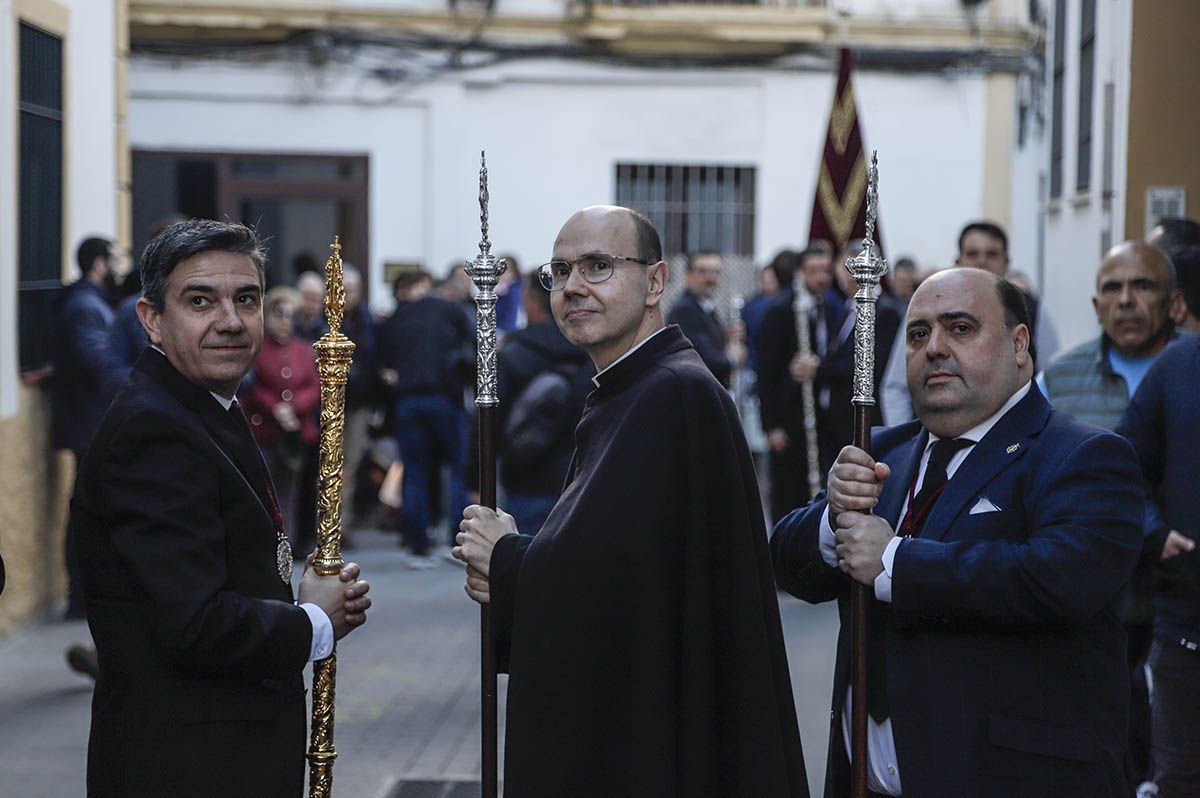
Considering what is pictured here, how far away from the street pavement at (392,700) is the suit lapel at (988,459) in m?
3.14

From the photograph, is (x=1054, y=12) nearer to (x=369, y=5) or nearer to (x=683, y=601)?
(x=369, y=5)

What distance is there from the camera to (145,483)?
3.50 m

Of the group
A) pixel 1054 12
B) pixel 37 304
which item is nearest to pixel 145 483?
pixel 37 304

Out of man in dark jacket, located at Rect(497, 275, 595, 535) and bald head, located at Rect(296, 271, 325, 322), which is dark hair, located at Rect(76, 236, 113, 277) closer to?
bald head, located at Rect(296, 271, 325, 322)

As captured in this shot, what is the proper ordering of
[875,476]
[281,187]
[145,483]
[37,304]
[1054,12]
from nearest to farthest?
1. [145,483]
2. [875,476]
3. [37,304]
4. [1054,12]
5. [281,187]

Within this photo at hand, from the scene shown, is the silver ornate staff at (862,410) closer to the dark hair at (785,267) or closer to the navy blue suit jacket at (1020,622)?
the navy blue suit jacket at (1020,622)

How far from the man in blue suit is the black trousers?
1.42m

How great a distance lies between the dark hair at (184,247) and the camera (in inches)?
148

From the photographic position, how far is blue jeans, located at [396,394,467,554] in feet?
40.1

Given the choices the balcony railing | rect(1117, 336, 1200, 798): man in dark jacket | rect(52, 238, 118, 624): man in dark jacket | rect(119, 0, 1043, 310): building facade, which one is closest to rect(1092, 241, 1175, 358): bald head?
rect(1117, 336, 1200, 798): man in dark jacket

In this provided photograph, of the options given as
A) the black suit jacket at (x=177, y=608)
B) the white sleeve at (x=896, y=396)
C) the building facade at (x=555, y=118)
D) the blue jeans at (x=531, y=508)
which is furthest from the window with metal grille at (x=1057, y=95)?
the black suit jacket at (x=177, y=608)

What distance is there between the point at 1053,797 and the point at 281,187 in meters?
16.4

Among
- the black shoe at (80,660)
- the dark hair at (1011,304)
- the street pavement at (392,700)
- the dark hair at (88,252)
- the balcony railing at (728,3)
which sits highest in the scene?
the balcony railing at (728,3)

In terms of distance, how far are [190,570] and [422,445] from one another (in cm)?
884
